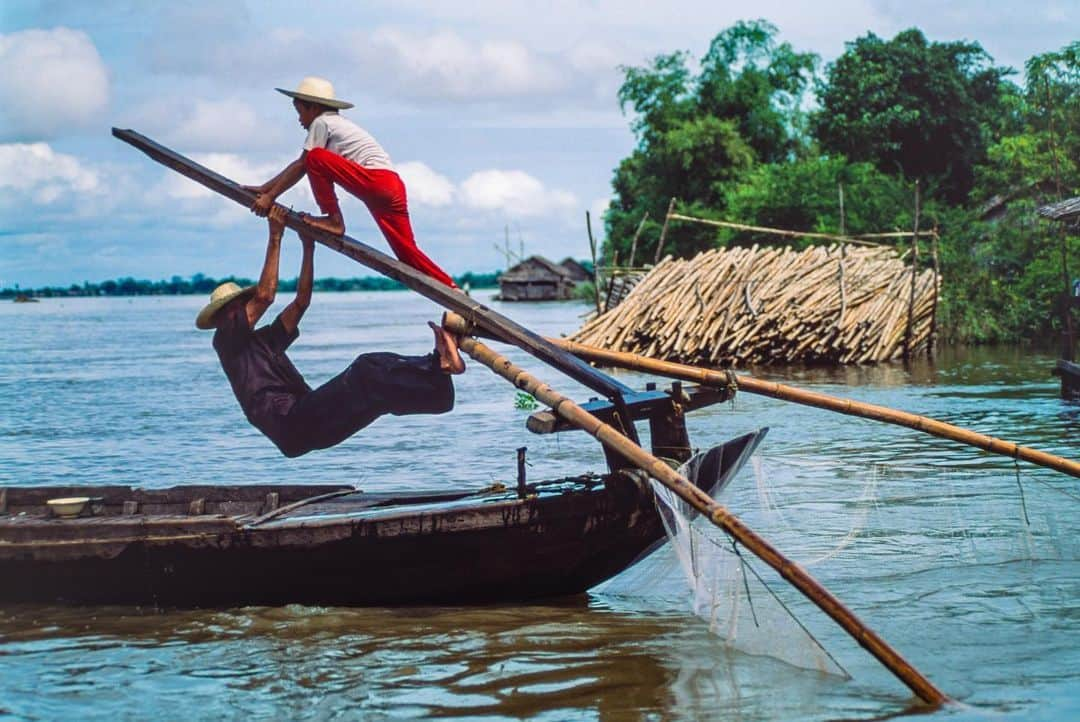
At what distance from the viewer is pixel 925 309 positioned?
19.8m

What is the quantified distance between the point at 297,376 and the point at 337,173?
1155 mm

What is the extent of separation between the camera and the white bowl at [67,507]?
6.94 m

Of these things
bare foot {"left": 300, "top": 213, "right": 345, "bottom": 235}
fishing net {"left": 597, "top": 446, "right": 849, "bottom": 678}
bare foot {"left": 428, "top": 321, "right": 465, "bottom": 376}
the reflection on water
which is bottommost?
the reflection on water

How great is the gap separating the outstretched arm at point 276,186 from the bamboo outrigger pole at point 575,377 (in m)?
0.06

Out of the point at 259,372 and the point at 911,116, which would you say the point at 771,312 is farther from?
the point at 911,116

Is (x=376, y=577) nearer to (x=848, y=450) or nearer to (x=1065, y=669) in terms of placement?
(x=1065, y=669)

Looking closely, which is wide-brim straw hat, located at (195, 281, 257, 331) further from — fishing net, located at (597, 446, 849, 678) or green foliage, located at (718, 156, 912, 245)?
green foliage, located at (718, 156, 912, 245)

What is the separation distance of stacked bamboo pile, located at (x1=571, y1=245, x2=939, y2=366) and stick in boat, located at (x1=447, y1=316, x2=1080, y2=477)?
39.5 ft

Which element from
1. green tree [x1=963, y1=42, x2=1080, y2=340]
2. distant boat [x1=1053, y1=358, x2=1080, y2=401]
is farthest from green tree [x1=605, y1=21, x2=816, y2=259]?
distant boat [x1=1053, y1=358, x2=1080, y2=401]

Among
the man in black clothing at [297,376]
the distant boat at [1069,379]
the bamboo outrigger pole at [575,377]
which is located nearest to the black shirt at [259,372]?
the man in black clothing at [297,376]

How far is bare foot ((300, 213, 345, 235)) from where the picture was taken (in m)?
6.52

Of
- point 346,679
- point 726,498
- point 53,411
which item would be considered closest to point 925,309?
point 53,411

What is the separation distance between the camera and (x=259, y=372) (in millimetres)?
6801

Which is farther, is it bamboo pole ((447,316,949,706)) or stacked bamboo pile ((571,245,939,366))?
stacked bamboo pile ((571,245,939,366))
